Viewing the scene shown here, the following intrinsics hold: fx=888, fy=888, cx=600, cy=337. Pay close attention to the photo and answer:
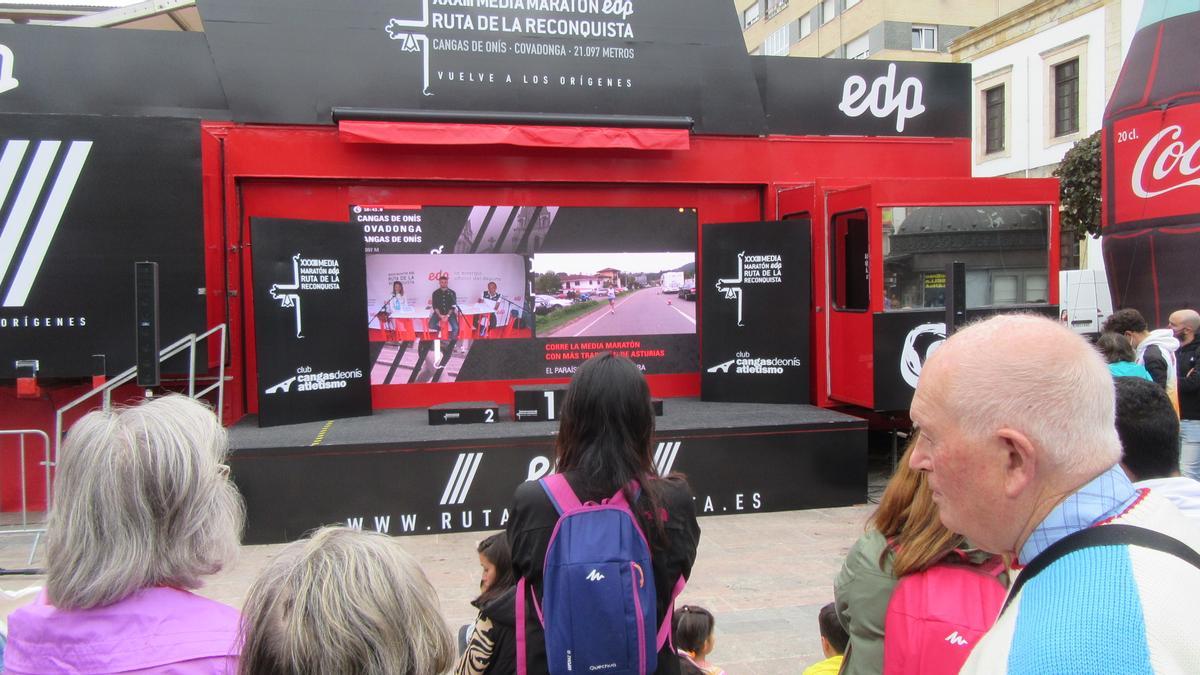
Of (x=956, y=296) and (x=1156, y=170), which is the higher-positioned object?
(x=1156, y=170)

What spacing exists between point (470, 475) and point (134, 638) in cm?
548

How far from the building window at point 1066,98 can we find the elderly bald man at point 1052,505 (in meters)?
29.9

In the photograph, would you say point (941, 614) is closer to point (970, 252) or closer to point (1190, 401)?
point (1190, 401)

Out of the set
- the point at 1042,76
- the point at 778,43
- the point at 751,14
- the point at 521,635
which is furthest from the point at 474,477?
the point at 751,14

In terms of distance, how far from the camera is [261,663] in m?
1.54

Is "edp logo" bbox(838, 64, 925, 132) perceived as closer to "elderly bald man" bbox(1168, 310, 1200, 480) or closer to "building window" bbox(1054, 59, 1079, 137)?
"elderly bald man" bbox(1168, 310, 1200, 480)

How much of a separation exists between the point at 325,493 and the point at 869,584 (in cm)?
552

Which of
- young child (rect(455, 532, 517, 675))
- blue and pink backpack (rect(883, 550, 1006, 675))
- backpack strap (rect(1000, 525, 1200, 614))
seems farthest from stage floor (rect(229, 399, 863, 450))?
backpack strap (rect(1000, 525, 1200, 614))

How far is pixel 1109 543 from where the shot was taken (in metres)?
1.16

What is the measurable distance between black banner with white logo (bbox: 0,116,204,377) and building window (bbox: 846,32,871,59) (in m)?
38.2

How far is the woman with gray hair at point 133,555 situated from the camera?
1687 mm

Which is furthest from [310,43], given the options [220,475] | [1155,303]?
[1155,303]

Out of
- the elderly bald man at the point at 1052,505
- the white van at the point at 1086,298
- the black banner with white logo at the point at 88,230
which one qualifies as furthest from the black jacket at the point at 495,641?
the white van at the point at 1086,298

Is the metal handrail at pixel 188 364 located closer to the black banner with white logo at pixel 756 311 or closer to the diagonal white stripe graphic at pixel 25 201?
the diagonal white stripe graphic at pixel 25 201
